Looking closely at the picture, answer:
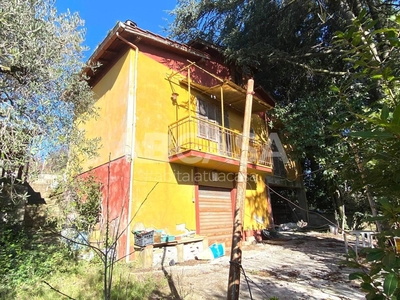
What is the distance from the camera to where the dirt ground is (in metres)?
4.33

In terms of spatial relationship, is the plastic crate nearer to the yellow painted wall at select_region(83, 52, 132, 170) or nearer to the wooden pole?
the yellow painted wall at select_region(83, 52, 132, 170)

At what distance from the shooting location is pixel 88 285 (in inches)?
183

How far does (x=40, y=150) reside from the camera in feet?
15.6

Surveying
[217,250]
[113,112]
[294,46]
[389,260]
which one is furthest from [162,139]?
[389,260]

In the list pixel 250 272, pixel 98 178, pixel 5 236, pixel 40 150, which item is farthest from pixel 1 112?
pixel 250 272

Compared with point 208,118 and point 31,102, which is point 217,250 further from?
point 31,102

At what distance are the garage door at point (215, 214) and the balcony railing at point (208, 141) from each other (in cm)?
156

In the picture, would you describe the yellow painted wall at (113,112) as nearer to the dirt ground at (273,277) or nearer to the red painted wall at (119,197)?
the red painted wall at (119,197)

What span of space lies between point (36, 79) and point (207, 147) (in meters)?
5.58

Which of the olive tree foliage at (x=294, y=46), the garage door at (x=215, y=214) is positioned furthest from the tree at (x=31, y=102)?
the olive tree foliage at (x=294, y=46)

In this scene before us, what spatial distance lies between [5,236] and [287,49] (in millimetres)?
11467

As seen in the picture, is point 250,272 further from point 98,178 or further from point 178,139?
point 98,178

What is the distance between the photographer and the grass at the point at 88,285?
408cm

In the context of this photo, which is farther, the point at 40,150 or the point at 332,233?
the point at 332,233
